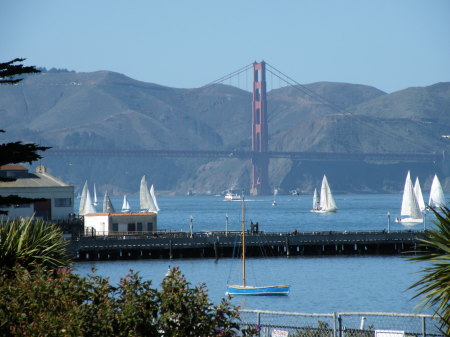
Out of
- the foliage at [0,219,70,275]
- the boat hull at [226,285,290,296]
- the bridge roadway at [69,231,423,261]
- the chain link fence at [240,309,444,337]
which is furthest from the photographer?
the bridge roadway at [69,231,423,261]

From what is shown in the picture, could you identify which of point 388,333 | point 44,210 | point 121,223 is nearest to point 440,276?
point 388,333

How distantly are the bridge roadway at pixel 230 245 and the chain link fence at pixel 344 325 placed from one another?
3167 cm

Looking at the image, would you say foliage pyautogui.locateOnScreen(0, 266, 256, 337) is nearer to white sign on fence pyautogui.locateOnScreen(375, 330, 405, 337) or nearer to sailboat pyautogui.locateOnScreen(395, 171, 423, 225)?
white sign on fence pyautogui.locateOnScreen(375, 330, 405, 337)

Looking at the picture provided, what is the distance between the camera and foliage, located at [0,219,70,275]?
24.5 metres

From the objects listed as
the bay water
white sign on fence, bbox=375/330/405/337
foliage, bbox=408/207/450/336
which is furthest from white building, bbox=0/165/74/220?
foliage, bbox=408/207/450/336

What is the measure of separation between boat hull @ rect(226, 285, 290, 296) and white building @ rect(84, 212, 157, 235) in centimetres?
2726

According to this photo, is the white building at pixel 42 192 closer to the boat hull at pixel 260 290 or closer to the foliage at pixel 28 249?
the boat hull at pixel 260 290

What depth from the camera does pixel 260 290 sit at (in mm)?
54781

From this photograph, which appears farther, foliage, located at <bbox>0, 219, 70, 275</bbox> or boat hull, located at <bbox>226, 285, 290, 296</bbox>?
boat hull, located at <bbox>226, 285, 290, 296</bbox>

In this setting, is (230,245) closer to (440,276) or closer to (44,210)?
(44,210)

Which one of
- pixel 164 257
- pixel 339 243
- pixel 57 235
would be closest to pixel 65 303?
pixel 57 235

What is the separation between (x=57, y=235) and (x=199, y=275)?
3457 centimetres

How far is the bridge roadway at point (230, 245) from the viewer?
241 ft

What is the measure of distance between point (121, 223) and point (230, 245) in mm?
9854
